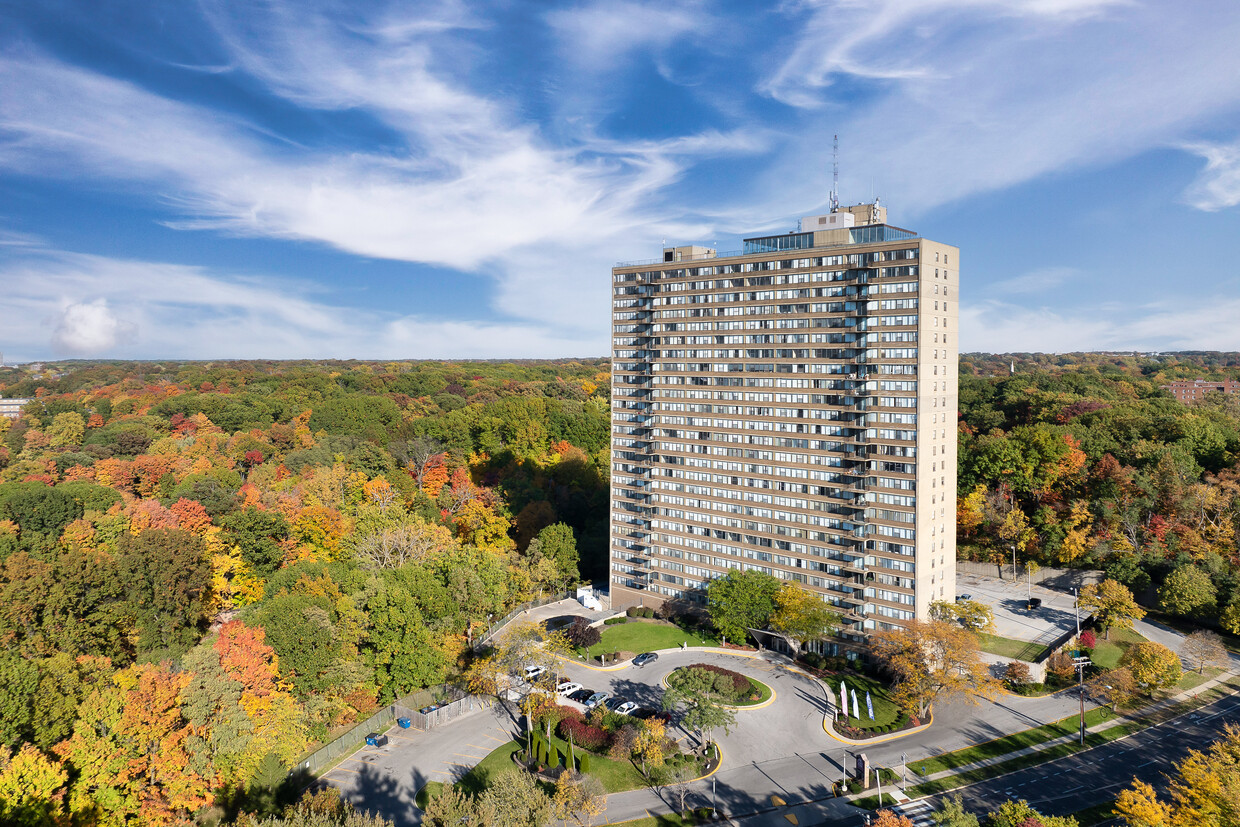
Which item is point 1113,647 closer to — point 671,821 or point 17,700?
point 671,821

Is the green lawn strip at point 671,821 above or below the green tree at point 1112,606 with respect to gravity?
below

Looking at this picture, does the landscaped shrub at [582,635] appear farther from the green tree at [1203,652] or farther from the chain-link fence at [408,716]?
the green tree at [1203,652]

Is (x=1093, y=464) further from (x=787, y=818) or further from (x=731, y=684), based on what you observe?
(x=787, y=818)

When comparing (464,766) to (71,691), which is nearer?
Result: (71,691)

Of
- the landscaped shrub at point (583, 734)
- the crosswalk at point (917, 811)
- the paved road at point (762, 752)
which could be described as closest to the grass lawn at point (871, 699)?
the paved road at point (762, 752)

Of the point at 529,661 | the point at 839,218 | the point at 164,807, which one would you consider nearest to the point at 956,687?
the point at 529,661

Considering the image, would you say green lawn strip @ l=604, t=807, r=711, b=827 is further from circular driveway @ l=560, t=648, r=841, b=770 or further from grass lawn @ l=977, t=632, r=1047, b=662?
grass lawn @ l=977, t=632, r=1047, b=662
